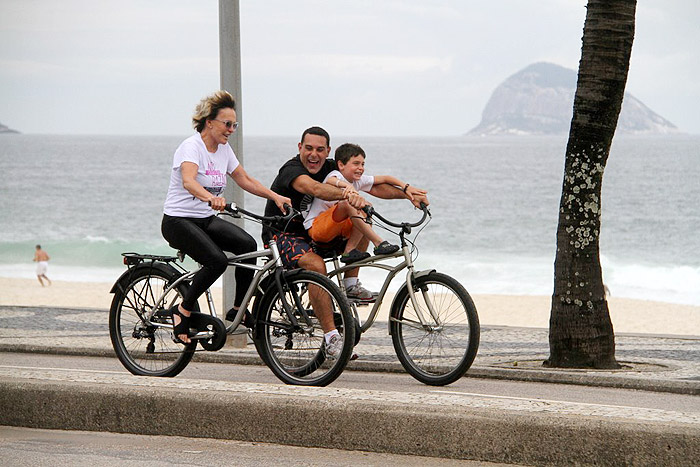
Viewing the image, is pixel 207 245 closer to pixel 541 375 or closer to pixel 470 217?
pixel 541 375

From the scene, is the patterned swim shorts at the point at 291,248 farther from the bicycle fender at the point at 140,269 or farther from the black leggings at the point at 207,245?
the bicycle fender at the point at 140,269

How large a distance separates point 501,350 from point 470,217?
60.5m

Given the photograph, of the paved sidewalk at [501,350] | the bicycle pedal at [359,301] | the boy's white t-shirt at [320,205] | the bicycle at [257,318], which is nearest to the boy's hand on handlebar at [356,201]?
the bicycle at [257,318]

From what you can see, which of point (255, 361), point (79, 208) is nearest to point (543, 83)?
point (79, 208)

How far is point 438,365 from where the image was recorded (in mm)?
7867

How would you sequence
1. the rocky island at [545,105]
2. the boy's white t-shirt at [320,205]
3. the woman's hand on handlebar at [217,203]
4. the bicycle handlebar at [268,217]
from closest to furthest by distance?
the woman's hand on handlebar at [217,203] → the bicycle handlebar at [268,217] → the boy's white t-shirt at [320,205] → the rocky island at [545,105]

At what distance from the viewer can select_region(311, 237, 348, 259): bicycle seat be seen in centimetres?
806

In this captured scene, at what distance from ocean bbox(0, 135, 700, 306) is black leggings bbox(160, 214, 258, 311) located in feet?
101

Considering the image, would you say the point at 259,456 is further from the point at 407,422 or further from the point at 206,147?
the point at 206,147

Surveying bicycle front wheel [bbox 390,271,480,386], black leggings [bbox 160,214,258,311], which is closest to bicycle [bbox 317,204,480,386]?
bicycle front wheel [bbox 390,271,480,386]

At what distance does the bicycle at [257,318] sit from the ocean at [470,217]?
30628 mm

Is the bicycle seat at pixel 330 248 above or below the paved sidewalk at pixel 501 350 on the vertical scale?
above

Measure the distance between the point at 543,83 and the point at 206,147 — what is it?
165558mm

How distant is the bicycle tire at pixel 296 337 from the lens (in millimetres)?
7465
